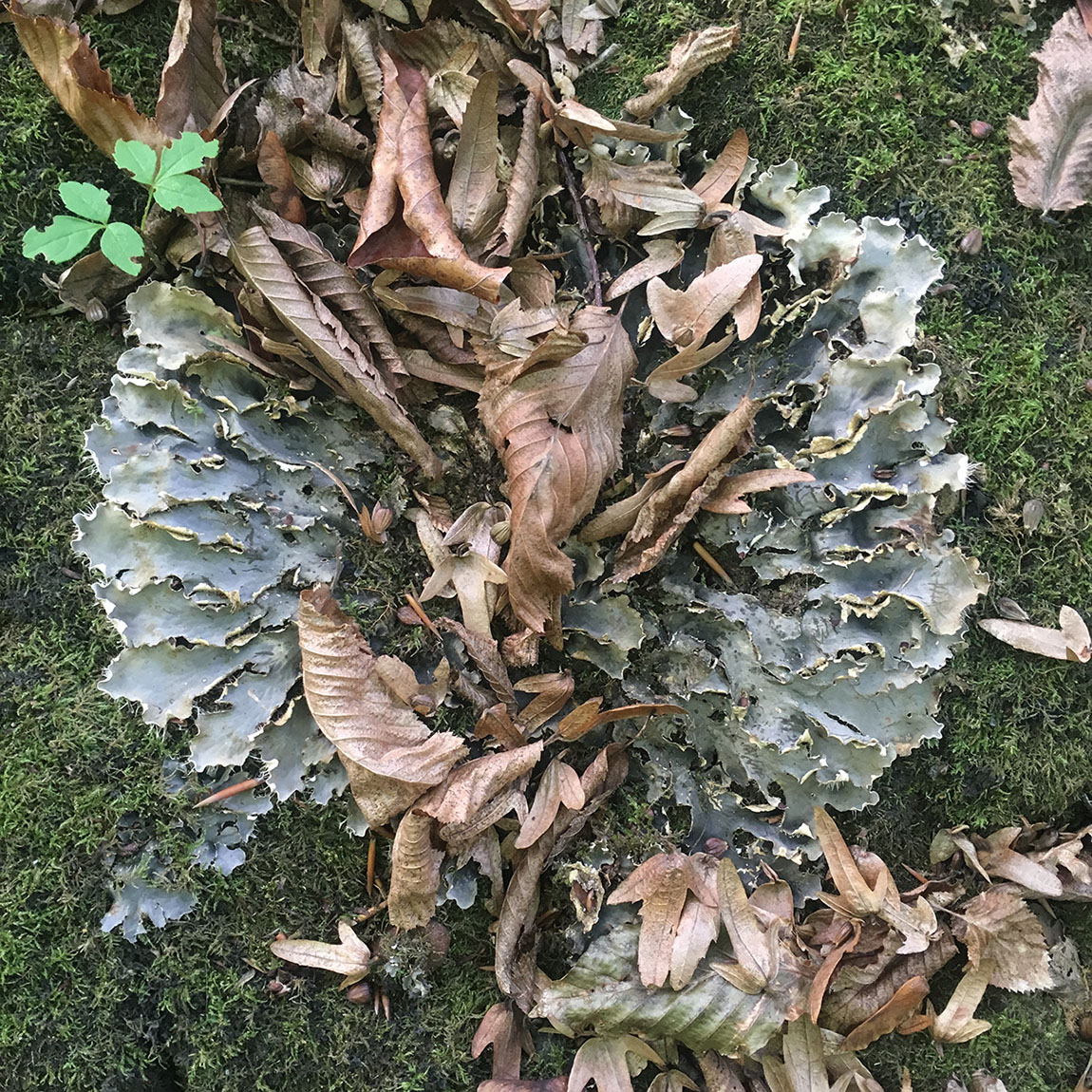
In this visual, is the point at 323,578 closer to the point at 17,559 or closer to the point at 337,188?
the point at 17,559

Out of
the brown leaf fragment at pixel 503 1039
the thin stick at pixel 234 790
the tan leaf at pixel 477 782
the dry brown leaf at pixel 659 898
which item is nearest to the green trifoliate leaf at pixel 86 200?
the thin stick at pixel 234 790

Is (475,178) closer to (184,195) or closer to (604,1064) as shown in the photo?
(184,195)

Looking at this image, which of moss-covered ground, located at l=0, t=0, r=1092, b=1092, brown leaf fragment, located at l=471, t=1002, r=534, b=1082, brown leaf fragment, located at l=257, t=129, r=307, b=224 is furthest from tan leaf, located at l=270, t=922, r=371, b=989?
brown leaf fragment, located at l=257, t=129, r=307, b=224

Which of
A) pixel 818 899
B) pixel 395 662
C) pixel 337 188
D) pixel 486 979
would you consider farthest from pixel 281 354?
pixel 818 899

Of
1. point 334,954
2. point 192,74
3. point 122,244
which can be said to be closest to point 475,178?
point 192,74

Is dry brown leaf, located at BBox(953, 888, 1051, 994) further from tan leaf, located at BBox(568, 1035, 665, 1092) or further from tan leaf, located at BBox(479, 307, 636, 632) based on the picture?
tan leaf, located at BBox(479, 307, 636, 632)

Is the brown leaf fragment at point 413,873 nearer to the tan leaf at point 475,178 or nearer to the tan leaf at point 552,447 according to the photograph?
the tan leaf at point 552,447
